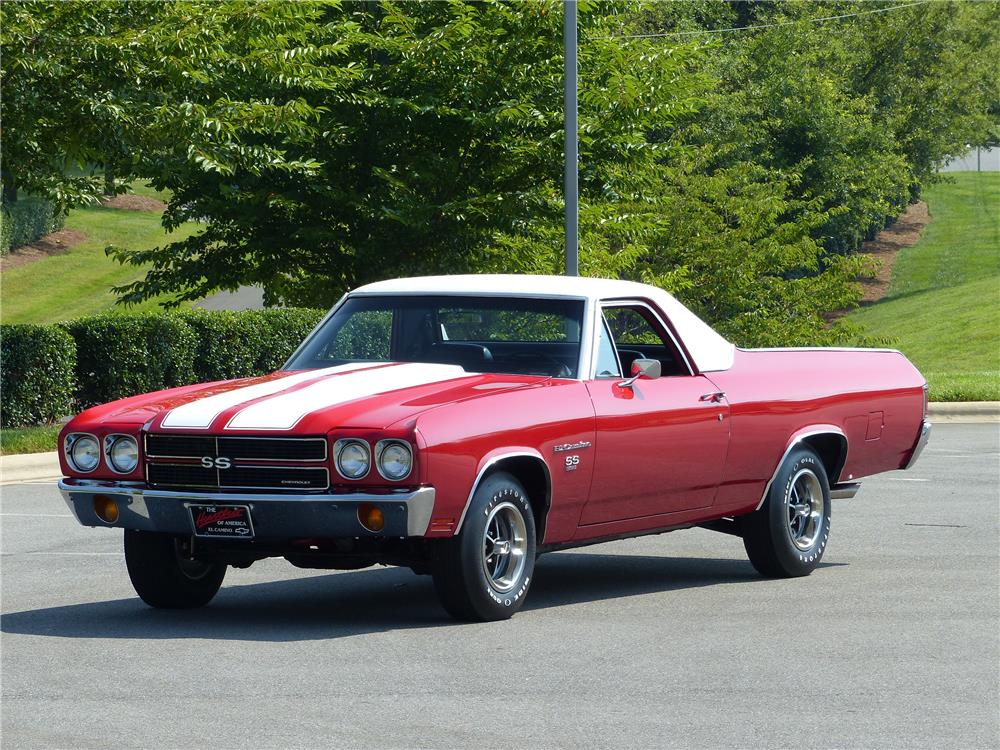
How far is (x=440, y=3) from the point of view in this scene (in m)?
24.1

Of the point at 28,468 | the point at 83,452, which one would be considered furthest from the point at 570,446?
the point at 28,468

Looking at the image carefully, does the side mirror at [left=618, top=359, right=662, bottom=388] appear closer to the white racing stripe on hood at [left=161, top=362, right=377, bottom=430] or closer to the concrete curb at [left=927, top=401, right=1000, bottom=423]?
the white racing stripe on hood at [left=161, top=362, right=377, bottom=430]

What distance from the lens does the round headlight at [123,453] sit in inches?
347

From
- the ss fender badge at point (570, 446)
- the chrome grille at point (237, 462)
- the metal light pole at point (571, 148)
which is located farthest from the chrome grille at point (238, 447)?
the metal light pole at point (571, 148)

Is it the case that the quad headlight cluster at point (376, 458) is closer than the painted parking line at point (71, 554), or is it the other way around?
the quad headlight cluster at point (376, 458)

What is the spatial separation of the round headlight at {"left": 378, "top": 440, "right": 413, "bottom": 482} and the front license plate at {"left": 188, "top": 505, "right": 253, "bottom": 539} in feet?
→ 2.38

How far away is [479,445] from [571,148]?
13.3m

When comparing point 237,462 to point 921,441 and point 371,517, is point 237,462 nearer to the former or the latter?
point 371,517

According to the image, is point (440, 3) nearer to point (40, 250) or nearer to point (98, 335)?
point (98, 335)

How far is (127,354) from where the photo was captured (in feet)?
73.1

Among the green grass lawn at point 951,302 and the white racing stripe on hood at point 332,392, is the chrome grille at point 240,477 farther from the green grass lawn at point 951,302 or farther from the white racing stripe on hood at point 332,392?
the green grass lawn at point 951,302

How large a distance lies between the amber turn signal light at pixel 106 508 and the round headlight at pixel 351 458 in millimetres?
1340

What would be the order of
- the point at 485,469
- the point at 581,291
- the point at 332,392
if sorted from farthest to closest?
1. the point at 581,291
2. the point at 332,392
3. the point at 485,469

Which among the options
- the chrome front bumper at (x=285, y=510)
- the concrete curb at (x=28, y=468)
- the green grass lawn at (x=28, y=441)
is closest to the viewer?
the chrome front bumper at (x=285, y=510)
